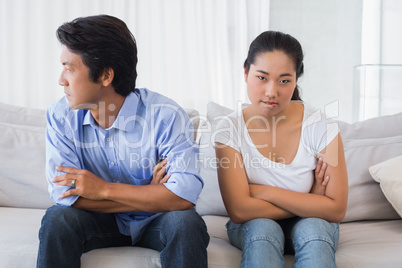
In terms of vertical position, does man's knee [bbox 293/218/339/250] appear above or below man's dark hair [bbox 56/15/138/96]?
below

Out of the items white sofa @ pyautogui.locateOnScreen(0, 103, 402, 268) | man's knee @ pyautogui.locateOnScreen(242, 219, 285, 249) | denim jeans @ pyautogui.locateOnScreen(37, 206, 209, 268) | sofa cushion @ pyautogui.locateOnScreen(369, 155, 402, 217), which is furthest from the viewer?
sofa cushion @ pyautogui.locateOnScreen(369, 155, 402, 217)

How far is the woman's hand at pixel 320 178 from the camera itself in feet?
5.33

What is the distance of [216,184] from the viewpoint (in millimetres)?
1947

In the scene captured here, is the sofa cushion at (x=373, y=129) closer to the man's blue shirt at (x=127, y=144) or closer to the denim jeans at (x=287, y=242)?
the denim jeans at (x=287, y=242)

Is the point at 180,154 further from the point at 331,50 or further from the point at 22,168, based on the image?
the point at 331,50

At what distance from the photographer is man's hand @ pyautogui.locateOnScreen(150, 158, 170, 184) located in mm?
1536

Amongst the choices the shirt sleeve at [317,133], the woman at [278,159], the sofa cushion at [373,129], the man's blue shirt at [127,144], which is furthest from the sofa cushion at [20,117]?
the sofa cushion at [373,129]

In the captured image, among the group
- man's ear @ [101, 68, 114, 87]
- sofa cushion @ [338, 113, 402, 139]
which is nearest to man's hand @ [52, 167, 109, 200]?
man's ear @ [101, 68, 114, 87]

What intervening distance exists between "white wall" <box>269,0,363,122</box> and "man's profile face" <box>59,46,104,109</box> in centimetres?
212

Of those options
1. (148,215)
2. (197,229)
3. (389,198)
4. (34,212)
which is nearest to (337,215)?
(389,198)

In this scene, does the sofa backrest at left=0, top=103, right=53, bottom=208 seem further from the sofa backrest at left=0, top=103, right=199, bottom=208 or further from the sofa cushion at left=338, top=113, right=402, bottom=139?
the sofa cushion at left=338, top=113, right=402, bottom=139

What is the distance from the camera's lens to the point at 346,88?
3.40 meters

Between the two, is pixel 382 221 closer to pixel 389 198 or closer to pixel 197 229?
pixel 389 198

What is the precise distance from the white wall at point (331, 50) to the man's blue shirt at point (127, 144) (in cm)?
198
